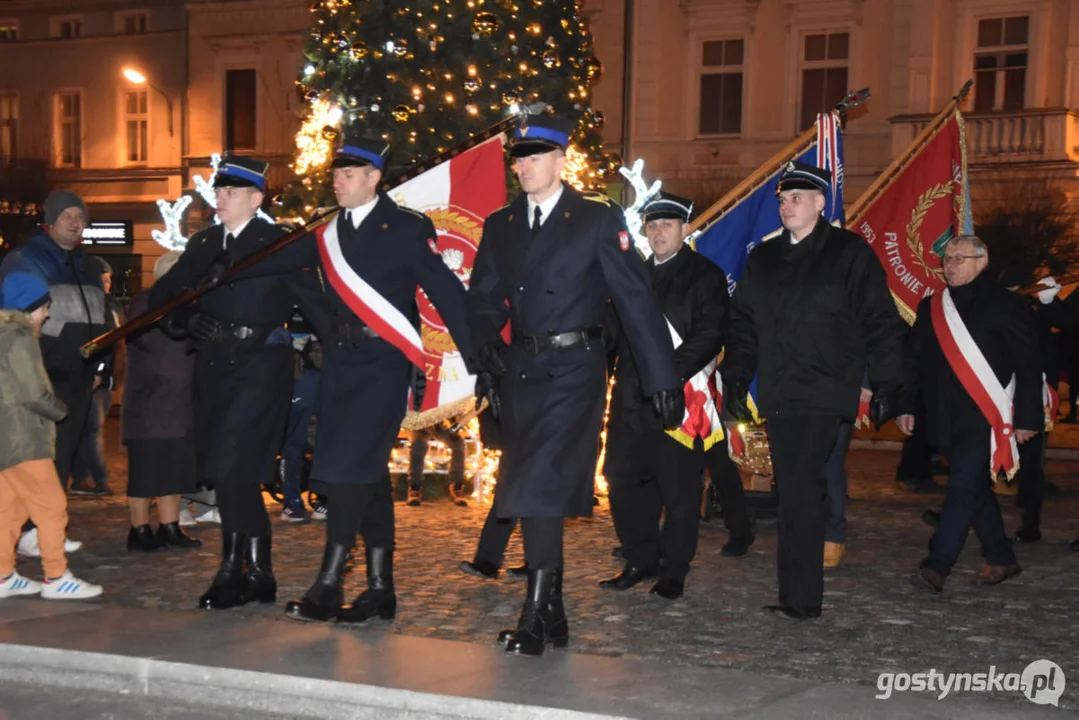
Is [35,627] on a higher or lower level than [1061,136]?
lower

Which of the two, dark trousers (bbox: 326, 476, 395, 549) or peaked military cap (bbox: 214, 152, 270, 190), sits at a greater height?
peaked military cap (bbox: 214, 152, 270, 190)

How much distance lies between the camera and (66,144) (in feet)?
128

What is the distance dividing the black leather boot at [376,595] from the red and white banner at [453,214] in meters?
→ 3.14

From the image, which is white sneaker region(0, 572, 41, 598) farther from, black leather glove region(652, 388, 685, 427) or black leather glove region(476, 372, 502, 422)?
black leather glove region(652, 388, 685, 427)

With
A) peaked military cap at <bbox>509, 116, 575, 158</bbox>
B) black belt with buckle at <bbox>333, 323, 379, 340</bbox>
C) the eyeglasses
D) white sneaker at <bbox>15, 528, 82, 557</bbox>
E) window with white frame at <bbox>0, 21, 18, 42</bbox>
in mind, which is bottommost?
white sneaker at <bbox>15, 528, 82, 557</bbox>

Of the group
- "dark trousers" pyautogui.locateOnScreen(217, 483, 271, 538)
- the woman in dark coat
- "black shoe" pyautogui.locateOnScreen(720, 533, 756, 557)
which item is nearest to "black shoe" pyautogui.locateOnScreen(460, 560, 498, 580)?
"dark trousers" pyautogui.locateOnScreen(217, 483, 271, 538)

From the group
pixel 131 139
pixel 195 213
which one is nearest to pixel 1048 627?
pixel 195 213

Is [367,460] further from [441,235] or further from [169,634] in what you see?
[441,235]

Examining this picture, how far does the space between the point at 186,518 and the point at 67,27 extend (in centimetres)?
3124

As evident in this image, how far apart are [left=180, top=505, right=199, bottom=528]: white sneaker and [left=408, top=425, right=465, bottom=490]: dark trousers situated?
1.83 meters

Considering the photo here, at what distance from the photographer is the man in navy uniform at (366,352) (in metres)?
6.82

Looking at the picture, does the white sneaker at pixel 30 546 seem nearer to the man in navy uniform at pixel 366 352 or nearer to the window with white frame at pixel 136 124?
the man in navy uniform at pixel 366 352

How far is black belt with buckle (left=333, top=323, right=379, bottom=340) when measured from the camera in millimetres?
6836

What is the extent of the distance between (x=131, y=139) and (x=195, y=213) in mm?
3570
